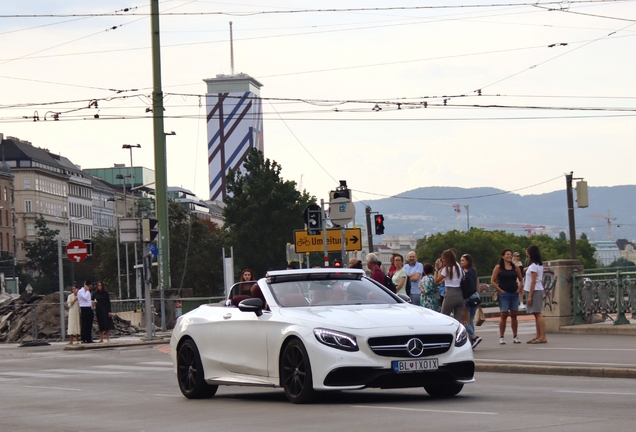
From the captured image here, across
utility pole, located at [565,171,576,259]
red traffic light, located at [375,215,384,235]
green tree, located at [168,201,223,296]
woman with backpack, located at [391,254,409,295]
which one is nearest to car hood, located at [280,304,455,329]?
woman with backpack, located at [391,254,409,295]

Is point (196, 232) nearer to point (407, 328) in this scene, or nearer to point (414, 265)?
point (414, 265)

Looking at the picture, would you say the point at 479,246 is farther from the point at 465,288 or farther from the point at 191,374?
the point at 191,374

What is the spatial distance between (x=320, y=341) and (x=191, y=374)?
2.84 meters

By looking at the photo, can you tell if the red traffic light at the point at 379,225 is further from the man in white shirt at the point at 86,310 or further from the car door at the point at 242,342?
the car door at the point at 242,342

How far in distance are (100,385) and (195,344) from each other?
15.0ft

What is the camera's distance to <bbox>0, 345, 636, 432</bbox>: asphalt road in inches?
408

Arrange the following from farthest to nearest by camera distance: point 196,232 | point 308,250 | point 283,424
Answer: point 196,232, point 308,250, point 283,424

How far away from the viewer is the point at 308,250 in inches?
1468

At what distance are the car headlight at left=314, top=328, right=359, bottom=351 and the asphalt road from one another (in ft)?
1.89

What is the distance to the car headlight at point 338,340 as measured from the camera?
12047 millimetres

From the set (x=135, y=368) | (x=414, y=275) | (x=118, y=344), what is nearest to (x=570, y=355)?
(x=414, y=275)

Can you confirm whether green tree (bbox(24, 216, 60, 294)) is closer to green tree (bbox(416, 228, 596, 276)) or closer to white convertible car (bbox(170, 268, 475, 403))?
green tree (bbox(416, 228, 596, 276))

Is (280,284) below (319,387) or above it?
above

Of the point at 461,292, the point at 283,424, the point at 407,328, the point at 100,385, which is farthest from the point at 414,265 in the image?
the point at 283,424
